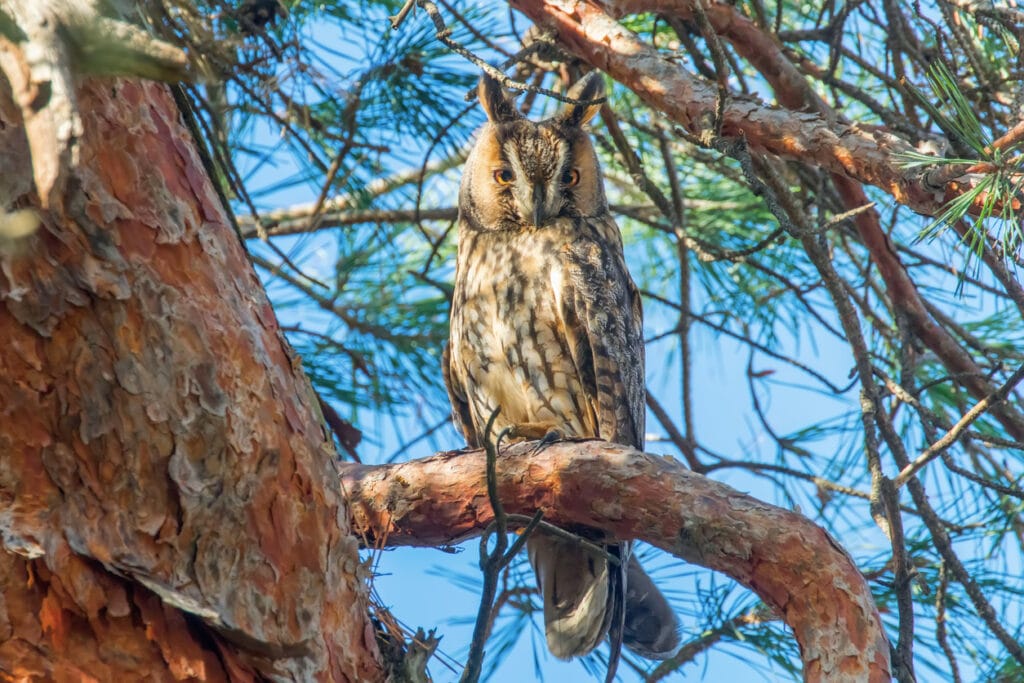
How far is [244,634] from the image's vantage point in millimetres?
1186

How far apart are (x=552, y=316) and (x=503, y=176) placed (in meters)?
0.43

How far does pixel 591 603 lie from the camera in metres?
2.17

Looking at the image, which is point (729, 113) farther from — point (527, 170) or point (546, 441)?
point (527, 170)

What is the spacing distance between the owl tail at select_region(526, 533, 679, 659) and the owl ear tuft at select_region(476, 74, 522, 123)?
1.14m

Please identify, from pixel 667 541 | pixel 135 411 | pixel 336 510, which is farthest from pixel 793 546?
pixel 135 411

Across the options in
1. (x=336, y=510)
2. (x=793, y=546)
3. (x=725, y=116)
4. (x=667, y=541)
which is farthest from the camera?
(x=725, y=116)

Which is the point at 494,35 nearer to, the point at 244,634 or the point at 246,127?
the point at 246,127

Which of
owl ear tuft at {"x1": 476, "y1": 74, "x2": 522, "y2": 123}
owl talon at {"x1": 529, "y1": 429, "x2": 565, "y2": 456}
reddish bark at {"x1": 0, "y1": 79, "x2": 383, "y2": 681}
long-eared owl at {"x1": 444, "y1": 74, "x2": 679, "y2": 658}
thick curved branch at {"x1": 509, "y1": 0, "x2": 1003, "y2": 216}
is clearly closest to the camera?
reddish bark at {"x1": 0, "y1": 79, "x2": 383, "y2": 681}

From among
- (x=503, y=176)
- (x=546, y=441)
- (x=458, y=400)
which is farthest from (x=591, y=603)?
(x=503, y=176)

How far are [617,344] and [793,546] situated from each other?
1051mm

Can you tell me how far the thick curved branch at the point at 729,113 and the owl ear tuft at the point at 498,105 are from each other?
617mm

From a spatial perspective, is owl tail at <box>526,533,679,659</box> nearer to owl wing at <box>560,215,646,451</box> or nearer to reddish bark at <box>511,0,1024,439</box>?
owl wing at <box>560,215,646,451</box>

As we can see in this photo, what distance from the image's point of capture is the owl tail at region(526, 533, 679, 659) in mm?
2164

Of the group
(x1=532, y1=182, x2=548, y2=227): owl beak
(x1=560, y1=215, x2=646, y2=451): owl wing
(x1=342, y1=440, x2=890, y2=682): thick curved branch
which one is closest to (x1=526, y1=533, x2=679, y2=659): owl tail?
(x1=560, y1=215, x2=646, y2=451): owl wing
